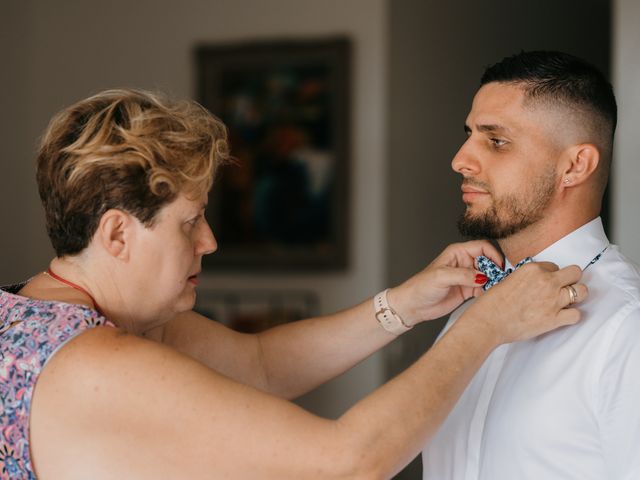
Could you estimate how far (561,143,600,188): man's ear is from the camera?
165 centimetres

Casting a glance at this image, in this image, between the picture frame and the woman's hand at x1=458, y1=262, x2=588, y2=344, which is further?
the picture frame

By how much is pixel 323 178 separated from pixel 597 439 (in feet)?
10.0

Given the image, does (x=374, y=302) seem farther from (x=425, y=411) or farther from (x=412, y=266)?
(x=412, y=266)

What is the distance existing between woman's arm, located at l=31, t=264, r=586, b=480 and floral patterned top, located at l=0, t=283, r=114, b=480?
0.7 inches

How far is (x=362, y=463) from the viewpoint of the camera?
1.34 metres

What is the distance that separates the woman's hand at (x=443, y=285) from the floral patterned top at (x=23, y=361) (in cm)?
70

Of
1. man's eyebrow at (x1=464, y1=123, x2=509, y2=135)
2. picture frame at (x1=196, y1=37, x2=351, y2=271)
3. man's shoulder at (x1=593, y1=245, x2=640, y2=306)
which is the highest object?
man's eyebrow at (x1=464, y1=123, x2=509, y2=135)

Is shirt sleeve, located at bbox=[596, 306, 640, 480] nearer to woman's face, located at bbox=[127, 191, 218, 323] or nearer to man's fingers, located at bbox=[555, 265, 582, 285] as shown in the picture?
man's fingers, located at bbox=[555, 265, 582, 285]

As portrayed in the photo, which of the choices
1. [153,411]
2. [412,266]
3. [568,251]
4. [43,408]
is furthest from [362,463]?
[412,266]

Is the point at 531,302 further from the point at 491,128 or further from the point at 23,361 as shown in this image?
the point at 23,361

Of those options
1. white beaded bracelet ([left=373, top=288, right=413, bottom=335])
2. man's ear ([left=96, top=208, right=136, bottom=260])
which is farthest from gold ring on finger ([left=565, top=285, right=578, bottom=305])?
man's ear ([left=96, top=208, right=136, bottom=260])

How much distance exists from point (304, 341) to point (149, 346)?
648mm

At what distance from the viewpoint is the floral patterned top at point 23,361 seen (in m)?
1.32

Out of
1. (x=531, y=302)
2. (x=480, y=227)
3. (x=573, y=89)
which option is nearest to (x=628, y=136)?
(x=573, y=89)
